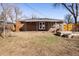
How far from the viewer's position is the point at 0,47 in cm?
526

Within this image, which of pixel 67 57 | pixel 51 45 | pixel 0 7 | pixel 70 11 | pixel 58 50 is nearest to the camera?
pixel 67 57

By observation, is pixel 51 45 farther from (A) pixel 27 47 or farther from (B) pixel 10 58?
(B) pixel 10 58

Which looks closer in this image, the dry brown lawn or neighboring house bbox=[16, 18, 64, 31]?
the dry brown lawn

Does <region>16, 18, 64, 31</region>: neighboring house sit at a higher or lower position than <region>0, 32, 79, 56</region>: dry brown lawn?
higher

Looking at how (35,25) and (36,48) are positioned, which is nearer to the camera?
(36,48)

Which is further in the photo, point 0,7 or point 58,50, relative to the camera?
point 0,7

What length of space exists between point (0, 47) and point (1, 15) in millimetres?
1375

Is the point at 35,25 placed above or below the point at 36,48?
above

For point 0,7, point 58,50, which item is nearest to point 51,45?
point 58,50

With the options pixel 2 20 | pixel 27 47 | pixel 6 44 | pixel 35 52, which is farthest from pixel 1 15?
pixel 35 52

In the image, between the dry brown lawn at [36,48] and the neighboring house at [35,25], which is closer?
the dry brown lawn at [36,48]

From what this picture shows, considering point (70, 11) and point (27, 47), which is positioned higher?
point (70, 11)

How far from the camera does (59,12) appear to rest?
20.0ft

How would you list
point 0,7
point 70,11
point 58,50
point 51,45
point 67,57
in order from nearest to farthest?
1. point 67,57
2. point 58,50
3. point 51,45
4. point 0,7
5. point 70,11
